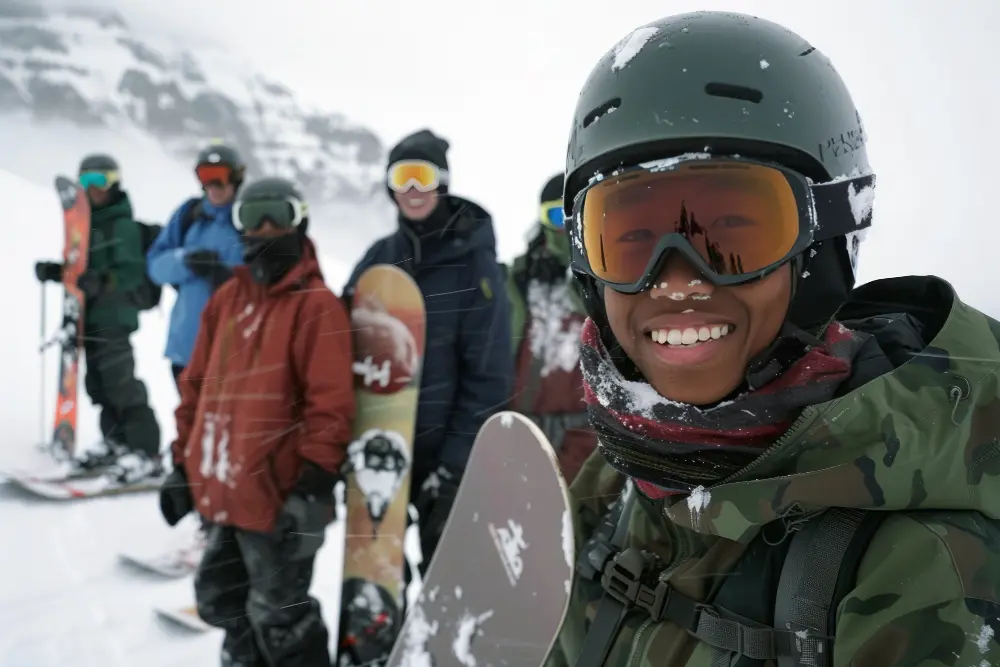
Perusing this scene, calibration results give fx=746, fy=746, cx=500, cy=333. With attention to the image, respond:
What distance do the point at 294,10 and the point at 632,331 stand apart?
9209 millimetres

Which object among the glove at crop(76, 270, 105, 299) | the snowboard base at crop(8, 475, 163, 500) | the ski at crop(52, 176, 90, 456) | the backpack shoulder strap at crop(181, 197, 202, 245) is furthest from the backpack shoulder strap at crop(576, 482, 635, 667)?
the ski at crop(52, 176, 90, 456)

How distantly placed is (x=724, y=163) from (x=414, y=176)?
2.58m

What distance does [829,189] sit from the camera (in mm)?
1290

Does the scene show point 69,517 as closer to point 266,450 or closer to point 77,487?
point 77,487

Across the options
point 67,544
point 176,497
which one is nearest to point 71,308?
point 67,544

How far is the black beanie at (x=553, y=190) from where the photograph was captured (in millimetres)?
4234

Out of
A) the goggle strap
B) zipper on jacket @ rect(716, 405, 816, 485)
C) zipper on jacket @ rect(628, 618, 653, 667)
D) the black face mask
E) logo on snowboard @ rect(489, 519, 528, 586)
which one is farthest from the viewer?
the black face mask

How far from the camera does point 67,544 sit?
15.6ft

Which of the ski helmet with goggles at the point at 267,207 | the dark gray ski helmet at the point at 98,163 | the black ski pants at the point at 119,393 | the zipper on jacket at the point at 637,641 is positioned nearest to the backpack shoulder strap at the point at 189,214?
the ski helmet with goggles at the point at 267,207

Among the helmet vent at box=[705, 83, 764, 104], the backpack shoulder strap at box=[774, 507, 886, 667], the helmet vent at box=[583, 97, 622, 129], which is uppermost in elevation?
the helmet vent at box=[705, 83, 764, 104]

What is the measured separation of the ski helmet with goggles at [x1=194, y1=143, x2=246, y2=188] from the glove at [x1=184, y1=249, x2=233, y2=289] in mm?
481

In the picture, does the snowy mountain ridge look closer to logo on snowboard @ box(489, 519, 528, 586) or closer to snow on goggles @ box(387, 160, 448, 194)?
snow on goggles @ box(387, 160, 448, 194)

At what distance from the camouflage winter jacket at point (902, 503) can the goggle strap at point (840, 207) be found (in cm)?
→ 20

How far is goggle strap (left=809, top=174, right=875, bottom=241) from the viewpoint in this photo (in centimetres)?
128
